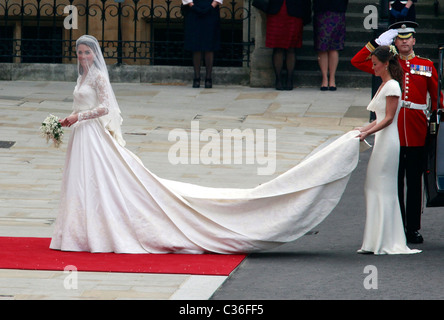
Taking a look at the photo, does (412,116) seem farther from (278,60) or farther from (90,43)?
(278,60)

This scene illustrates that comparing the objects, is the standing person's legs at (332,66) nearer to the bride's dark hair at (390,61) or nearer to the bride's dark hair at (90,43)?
the bride's dark hair at (390,61)

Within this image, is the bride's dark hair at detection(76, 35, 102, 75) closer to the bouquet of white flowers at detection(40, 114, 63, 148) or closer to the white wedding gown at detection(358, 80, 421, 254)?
the bouquet of white flowers at detection(40, 114, 63, 148)

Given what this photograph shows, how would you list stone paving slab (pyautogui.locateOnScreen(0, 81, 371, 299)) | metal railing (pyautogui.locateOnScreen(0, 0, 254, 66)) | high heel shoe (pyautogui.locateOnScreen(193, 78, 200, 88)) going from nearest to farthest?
1. stone paving slab (pyautogui.locateOnScreen(0, 81, 371, 299))
2. high heel shoe (pyautogui.locateOnScreen(193, 78, 200, 88))
3. metal railing (pyautogui.locateOnScreen(0, 0, 254, 66))

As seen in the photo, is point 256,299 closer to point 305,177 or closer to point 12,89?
point 305,177

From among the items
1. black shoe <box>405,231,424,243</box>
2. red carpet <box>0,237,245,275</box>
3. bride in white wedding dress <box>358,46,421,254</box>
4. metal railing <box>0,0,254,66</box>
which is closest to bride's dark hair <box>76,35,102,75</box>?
red carpet <box>0,237,245,275</box>

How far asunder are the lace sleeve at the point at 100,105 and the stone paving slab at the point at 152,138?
4.10ft

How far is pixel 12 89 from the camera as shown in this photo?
680 inches

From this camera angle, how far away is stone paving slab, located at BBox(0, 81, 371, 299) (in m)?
7.12

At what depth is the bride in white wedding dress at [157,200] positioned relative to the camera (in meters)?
8.12

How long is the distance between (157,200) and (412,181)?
7.25ft

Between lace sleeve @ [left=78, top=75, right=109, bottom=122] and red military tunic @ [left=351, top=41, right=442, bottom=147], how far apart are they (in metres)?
2.50

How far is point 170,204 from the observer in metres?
8.43

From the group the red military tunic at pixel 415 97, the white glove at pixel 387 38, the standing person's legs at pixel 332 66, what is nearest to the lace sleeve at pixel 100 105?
the white glove at pixel 387 38

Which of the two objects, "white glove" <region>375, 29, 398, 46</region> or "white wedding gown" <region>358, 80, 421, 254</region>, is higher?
"white glove" <region>375, 29, 398, 46</region>
